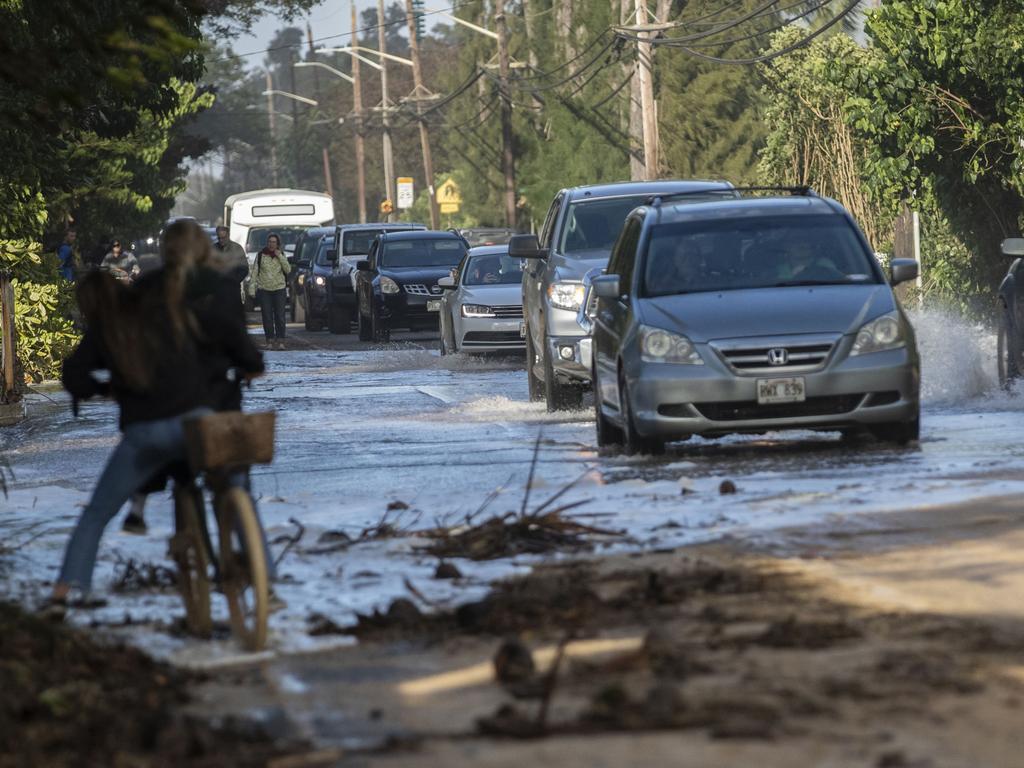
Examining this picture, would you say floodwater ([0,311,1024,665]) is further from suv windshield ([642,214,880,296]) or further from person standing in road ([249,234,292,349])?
person standing in road ([249,234,292,349])

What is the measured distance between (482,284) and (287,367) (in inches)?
111

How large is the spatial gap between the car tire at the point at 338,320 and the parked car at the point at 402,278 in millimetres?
2843

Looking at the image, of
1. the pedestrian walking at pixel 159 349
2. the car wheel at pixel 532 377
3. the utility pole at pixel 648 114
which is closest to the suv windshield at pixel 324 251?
the utility pole at pixel 648 114

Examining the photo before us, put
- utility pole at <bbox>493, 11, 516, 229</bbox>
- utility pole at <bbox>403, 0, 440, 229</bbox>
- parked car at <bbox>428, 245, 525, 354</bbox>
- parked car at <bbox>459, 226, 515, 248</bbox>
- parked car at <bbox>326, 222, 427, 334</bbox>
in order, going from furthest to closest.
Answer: utility pole at <bbox>403, 0, 440, 229</bbox>
utility pole at <bbox>493, 11, 516, 229</bbox>
parked car at <bbox>459, 226, 515, 248</bbox>
parked car at <bbox>326, 222, 427, 334</bbox>
parked car at <bbox>428, 245, 525, 354</bbox>

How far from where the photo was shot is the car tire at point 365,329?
36.9m

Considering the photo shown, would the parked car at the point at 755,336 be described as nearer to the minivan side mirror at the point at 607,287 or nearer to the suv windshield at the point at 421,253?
the minivan side mirror at the point at 607,287

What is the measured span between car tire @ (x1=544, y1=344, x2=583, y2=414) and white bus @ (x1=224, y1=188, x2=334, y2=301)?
3829 centimetres

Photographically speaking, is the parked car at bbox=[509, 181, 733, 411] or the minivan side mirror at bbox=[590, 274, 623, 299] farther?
the parked car at bbox=[509, 181, 733, 411]

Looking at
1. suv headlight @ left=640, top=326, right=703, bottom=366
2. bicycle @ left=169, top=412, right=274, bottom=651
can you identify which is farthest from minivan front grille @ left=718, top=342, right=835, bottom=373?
bicycle @ left=169, top=412, right=274, bottom=651

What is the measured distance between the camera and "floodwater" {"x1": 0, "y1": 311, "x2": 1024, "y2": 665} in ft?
30.7

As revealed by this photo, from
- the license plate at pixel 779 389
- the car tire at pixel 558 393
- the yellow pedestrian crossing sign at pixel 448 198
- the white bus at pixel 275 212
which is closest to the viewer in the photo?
the license plate at pixel 779 389

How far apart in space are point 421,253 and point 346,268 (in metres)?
3.84

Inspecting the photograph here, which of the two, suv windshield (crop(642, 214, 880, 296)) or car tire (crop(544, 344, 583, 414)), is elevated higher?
suv windshield (crop(642, 214, 880, 296))

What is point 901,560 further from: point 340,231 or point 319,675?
point 340,231
